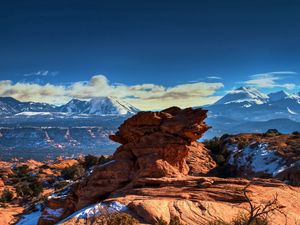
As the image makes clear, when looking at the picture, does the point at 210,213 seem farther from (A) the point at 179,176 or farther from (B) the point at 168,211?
(A) the point at 179,176

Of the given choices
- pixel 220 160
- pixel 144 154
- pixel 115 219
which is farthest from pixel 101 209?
pixel 220 160

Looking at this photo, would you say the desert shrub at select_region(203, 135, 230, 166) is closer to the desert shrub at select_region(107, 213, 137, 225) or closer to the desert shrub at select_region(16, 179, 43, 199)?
the desert shrub at select_region(16, 179, 43, 199)

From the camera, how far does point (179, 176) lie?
41.4m

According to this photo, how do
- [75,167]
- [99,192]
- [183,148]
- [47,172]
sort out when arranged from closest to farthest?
[99,192], [183,148], [75,167], [47,172]

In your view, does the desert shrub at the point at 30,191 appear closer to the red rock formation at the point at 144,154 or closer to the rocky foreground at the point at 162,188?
the rocky foreground at the point at 162,188

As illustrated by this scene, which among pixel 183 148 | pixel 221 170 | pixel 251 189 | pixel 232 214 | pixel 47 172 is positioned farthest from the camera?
pixel 47 172

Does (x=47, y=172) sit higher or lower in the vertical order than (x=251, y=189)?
lower

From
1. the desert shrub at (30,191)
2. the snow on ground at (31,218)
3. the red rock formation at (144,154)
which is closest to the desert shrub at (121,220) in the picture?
the red rock formation at (144,154)

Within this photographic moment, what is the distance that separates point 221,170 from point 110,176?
25.6 m

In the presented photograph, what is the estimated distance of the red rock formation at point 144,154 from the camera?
41.2 metres

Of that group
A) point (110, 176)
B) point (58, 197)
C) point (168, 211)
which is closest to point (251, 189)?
point (168, 211)

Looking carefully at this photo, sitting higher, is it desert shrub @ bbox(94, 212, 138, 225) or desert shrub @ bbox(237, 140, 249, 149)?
desert shrub @ bbox(237, 140, 249, 149)

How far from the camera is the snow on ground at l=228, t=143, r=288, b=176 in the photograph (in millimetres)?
55469

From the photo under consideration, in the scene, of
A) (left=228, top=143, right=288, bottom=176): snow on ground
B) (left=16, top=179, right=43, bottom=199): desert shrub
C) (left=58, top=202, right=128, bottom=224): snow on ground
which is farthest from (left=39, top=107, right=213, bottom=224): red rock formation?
(left=16, top=179, right=43, bottom=199): desert shrub
